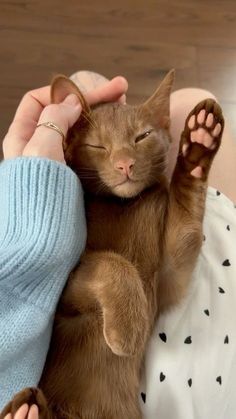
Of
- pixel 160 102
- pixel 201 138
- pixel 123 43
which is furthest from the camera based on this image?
pixel 123 43

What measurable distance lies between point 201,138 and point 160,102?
0.16 m

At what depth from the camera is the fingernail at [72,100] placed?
0.93 m

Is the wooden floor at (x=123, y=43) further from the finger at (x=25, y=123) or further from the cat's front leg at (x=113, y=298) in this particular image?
the cat's front leg at (x=113, y=298)

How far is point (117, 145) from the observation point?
917 mm

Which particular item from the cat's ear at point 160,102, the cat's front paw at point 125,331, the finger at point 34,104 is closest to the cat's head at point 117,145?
the cat's ear at point 160,102

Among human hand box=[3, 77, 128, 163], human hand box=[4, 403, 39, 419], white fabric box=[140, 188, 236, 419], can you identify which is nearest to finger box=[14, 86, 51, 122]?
human hand box=[3, 77, 128, 163]

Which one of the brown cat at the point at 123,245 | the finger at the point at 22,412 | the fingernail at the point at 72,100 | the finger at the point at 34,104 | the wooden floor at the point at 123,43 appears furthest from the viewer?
the wooden floor at the point at 123,43

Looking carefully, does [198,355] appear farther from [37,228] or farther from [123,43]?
[123,43]

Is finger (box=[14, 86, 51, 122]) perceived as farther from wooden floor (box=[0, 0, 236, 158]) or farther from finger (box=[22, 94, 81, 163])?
wooden floor (box=[0, 0, 236, 158])

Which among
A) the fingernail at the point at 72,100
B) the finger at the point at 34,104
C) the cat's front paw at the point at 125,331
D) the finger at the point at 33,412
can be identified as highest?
the fingernail at the point at 72,100

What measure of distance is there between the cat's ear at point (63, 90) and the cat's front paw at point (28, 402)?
0.49 meters

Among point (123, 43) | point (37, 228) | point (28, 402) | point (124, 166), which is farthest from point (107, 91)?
point (123, 43)

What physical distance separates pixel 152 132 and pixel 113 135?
76mm

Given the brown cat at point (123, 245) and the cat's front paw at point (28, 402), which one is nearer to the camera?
the cat's front paw at point (28, 402)
